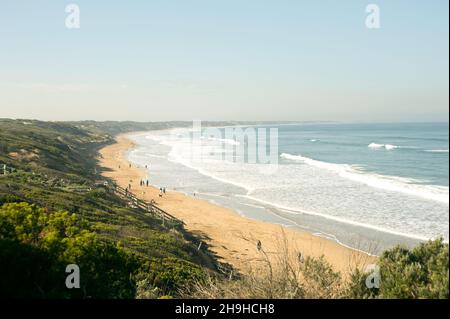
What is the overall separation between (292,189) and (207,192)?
27.7ft

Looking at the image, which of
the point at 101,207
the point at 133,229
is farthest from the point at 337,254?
the point at 101,207

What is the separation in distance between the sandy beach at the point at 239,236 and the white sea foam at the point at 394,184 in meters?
13.7

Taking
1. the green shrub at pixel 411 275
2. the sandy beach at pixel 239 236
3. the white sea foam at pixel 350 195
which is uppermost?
the green shrub at pixel 411 275

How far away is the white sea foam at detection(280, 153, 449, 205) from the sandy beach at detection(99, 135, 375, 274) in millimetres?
13731

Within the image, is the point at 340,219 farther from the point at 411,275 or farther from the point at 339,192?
the point at 411,275

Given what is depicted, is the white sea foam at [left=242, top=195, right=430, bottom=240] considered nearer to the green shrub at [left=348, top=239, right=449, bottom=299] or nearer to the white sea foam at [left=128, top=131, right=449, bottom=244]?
the white sea foam at [left=128, top=131, right=449, bottom=244]

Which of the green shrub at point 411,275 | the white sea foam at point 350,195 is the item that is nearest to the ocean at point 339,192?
the white sea foam at point 350,195

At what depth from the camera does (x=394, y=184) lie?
36.5 m

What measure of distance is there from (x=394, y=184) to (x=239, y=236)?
22114 mm

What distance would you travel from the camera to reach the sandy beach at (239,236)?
61.9ft

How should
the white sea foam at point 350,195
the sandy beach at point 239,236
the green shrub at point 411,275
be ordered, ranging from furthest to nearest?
the white sea foam at point 350,195 → the sandy beach at point 239,236 → the green shrub at point 411,275

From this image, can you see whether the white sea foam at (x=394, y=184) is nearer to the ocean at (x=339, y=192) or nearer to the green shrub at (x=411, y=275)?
the ocean at (x=339, y=192)

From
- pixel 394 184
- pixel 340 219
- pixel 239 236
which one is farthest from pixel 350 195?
pixel 239 236
